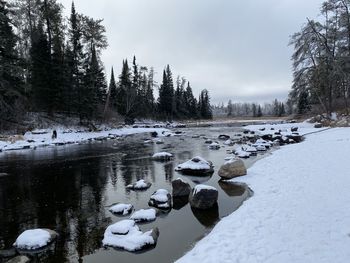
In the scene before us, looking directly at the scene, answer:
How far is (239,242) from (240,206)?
3.28m

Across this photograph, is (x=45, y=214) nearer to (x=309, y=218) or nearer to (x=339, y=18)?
(x=309, y=218)

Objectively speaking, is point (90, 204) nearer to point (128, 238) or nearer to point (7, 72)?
point (128, 238)

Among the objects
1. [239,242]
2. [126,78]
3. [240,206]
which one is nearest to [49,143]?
[240,206]

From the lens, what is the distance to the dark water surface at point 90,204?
7.74m

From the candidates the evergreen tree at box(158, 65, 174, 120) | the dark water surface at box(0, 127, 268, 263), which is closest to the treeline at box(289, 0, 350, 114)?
the dark water surface at box(0, 127, 268, 263)

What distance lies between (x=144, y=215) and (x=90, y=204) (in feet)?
9.40

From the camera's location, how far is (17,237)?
8523 millimetres

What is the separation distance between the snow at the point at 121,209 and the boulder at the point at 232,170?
5.61 metres

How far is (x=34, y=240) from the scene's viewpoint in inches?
311

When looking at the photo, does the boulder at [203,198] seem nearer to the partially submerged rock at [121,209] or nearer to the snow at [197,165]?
the partially submerged rock at [121,209]

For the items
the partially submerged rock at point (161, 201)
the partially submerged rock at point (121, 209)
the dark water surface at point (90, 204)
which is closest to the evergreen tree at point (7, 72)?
the dark water surface at point (90, 204)

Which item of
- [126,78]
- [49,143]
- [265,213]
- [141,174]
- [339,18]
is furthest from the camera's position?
[126,78]

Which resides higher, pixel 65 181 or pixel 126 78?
pixel 126 78

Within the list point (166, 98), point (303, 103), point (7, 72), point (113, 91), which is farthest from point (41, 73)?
point (303, 103)
